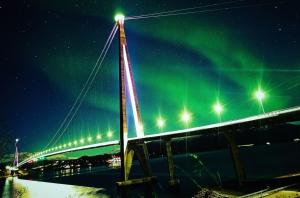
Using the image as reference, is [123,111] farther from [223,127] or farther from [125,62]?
[223,127]

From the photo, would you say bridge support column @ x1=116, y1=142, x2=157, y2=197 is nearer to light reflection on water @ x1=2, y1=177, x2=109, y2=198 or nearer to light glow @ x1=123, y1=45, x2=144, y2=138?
light glow @ x1=123, y1=45, x2=144, y2=138

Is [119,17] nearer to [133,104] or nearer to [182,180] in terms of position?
[133,104]

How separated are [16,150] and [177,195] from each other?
7089 inches

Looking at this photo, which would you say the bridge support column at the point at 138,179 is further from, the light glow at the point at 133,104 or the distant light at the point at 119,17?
the distant light at the point at 119,17

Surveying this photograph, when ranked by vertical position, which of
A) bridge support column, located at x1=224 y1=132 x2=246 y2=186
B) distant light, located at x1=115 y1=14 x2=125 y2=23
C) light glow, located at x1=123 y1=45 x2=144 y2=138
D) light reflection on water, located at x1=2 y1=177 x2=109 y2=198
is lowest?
light reflection on water, located at x1=2 y1=177 x2=109 y2=198

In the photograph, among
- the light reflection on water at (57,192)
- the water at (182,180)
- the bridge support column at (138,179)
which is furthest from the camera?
the light reflection on water at (57,192)

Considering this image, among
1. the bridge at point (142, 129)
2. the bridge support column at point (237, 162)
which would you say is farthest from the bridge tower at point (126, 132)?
the bridge support column at point (237, 162)

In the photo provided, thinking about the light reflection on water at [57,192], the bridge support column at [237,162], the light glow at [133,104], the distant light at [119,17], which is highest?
the distant light at [119,17]

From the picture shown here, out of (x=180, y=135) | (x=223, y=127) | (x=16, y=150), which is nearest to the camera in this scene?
(x=223, y=127)

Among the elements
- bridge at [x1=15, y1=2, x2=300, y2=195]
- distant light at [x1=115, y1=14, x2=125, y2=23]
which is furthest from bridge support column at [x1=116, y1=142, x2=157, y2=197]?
distant light at [x1=115, y1=14, x2=125, y2=23]

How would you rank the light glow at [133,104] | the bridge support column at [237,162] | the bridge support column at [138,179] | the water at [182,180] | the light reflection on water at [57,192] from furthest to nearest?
1. the light reflection on water at [57,192]
2. the water at [182,180]
3. the light glow at [133,104]
4. the bridge support column at [138,179]
5. the bridge support column at [237,162]

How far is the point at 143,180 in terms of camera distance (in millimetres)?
39562

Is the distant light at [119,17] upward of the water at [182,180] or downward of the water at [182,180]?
upward

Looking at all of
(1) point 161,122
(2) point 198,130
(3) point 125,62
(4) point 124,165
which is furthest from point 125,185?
Answer: (3) point 125,62
